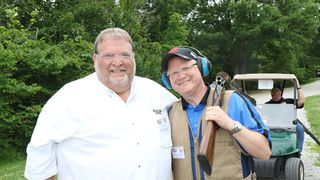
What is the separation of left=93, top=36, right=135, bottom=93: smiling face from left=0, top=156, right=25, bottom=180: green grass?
4.49 m

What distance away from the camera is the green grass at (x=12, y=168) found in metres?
6.81

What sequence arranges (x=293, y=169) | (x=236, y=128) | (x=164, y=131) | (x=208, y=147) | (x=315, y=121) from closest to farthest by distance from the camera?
1. (x=208, y=147)
2. (x=236, y=128)
3. (x=164, y=131)
4. (x=293, y=169)
5. (x=315, y=121)

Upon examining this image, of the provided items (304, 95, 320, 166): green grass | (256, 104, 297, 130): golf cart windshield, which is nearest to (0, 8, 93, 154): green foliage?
(256, 104, 297, 130): golf cart windshield

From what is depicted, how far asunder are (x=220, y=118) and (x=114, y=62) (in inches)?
32.2

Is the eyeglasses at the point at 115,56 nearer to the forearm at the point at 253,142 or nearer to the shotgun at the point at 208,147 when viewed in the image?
the shotgun at the point at 208,147

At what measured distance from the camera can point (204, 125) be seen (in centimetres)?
260

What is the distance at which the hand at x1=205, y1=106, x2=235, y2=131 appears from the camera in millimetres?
2404

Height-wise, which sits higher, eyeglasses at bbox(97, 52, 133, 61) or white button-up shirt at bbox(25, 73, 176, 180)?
eyeglasses at bbox(97, 52, 133, 61)

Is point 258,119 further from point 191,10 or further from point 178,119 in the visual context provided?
point 191,10

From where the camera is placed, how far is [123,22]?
1463 cm

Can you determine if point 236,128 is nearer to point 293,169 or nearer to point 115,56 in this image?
point 115,56

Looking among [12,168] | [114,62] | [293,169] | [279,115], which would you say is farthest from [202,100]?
[12,168]

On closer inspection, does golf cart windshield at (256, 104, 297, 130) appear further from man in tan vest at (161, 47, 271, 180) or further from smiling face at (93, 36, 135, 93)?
smiling face at (93, 36, 135, 93)

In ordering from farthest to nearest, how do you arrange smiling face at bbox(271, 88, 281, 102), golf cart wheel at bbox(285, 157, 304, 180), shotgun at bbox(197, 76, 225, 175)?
smiling face at bbox(271, 88, 281, 102) → golf cart wheel at bbox(285, 157, 304, 180) → shotgun at bbox(197, 76, 225, 175)
